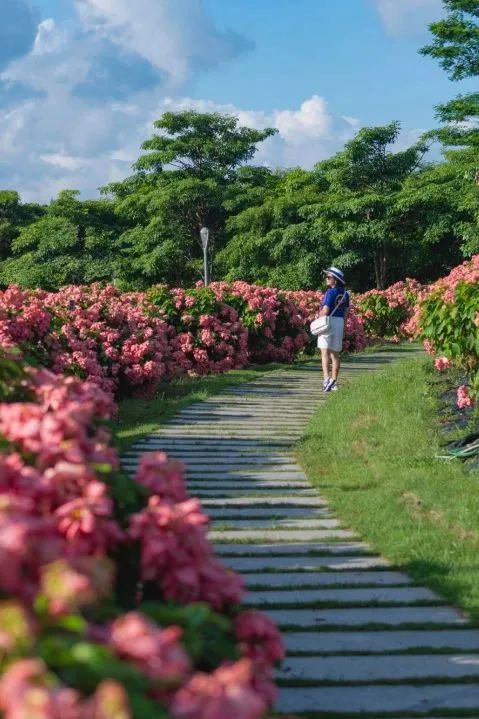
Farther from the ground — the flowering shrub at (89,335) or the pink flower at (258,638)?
the flowering shrub at (89,335)

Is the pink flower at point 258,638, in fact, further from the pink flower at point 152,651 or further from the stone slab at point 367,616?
the stone slab at point 367,616

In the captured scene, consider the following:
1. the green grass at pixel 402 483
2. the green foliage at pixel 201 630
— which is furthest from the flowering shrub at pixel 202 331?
the green foliage at pixel 201 630

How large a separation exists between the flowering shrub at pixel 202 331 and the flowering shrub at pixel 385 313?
292 inches

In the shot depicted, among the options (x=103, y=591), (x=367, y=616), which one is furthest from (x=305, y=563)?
(x=103, y=591)

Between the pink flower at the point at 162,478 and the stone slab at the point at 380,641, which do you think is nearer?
the pink flower at the point at 162,478

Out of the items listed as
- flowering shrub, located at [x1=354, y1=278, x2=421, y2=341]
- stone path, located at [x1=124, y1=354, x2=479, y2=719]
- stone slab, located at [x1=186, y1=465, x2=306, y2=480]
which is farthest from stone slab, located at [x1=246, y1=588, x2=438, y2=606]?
flowering shrub, located at [x1=354, y1=278, x2=421, y2=341]

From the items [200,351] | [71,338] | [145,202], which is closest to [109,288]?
[200,351]

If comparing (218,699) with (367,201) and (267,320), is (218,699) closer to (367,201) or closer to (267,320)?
(267,320)

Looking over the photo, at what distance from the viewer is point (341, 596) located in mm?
4781

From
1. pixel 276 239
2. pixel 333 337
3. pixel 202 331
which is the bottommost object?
pixel 333 337

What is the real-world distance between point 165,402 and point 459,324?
437cm

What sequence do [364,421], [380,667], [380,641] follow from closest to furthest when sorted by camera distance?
1. [380,667]
2. [380,641]
3. [364,421]

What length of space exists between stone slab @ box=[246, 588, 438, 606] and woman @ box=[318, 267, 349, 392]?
24.7 ft

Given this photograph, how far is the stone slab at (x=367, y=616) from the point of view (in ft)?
14.5
